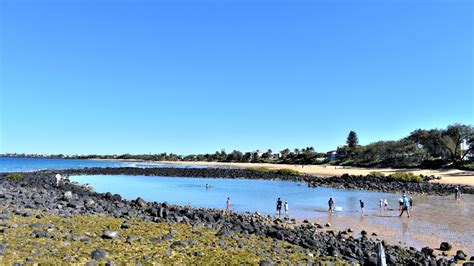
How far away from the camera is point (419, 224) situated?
24.5m

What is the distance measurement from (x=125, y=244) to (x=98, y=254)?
55.5 inches

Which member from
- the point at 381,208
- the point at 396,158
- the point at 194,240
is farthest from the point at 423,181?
the point at 194,240

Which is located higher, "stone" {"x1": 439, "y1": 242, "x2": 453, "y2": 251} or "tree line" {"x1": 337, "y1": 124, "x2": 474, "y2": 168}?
"tree line" {"x1": 337, "y1": 124, "x2": 474, "y2": 168}

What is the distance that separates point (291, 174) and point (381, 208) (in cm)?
5155

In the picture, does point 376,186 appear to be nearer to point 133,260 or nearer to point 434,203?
point 434,203

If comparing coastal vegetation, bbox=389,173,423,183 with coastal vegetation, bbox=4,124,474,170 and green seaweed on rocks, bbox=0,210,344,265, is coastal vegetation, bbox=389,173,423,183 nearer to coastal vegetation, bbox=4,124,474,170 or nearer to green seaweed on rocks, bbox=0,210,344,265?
coastal vegetation, bbox=4,124,474,170

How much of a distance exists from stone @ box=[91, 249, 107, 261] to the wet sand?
1439 centimetres

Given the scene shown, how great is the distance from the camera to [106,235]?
12227 mm

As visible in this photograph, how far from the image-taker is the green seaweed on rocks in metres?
10.4

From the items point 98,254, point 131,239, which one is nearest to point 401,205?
point 131,239

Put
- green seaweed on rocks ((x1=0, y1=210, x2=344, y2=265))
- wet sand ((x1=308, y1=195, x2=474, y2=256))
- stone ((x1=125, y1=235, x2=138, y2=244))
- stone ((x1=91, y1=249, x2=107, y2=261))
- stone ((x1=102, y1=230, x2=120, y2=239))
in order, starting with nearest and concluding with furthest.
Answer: stone ((x1=91, y1=249, x2=107, y2=261)), green seaweed on rocks ((x1=0, y1=210, x2=344, y2=265)), stone ((x1=125, y1=235, x2=138, y2=244)), stone ((x1=102, y1=230, x2=120, y2=239)), wet sand ((x1=308, y1=195, x2=474, y2=256))

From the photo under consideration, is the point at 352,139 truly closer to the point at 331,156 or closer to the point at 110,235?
the point at 331,156

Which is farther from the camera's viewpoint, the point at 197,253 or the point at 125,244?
the point at 125,244

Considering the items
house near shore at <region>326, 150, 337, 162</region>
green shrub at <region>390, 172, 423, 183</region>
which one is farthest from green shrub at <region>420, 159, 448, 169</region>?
house near shore at <region>326, 150, 337, 162</region>
